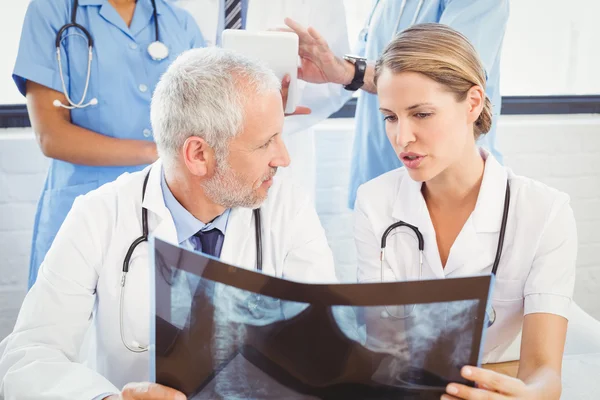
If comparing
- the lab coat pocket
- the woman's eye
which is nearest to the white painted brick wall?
the lab coat pocket

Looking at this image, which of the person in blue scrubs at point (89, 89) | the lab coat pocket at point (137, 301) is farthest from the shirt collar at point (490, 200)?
the person in blue scrubs at point (89, 89)

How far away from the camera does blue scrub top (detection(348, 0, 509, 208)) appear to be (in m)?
1.69

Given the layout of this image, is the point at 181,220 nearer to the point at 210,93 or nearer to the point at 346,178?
the point at 210,93

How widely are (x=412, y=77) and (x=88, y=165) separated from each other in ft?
2.82

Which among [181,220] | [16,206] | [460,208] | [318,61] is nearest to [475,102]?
[460,208]

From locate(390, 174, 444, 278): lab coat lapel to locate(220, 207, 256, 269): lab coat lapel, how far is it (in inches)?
13.3

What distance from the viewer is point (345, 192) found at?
8.63 feet

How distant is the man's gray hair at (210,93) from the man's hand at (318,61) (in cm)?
58

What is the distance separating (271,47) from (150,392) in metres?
0.82

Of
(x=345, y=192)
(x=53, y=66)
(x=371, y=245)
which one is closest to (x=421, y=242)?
(x=371, y=245)

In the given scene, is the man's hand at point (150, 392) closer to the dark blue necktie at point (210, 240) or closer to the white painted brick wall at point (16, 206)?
the dark blue necktie at point (210, 240)

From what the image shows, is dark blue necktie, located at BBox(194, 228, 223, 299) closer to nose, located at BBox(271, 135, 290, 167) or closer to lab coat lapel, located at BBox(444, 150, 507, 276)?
nose, located at BBox(271, 135, 290, 167)

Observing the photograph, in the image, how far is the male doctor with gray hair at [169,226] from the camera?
1164 millimetres

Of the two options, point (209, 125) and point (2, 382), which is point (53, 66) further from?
point (2, 382)
